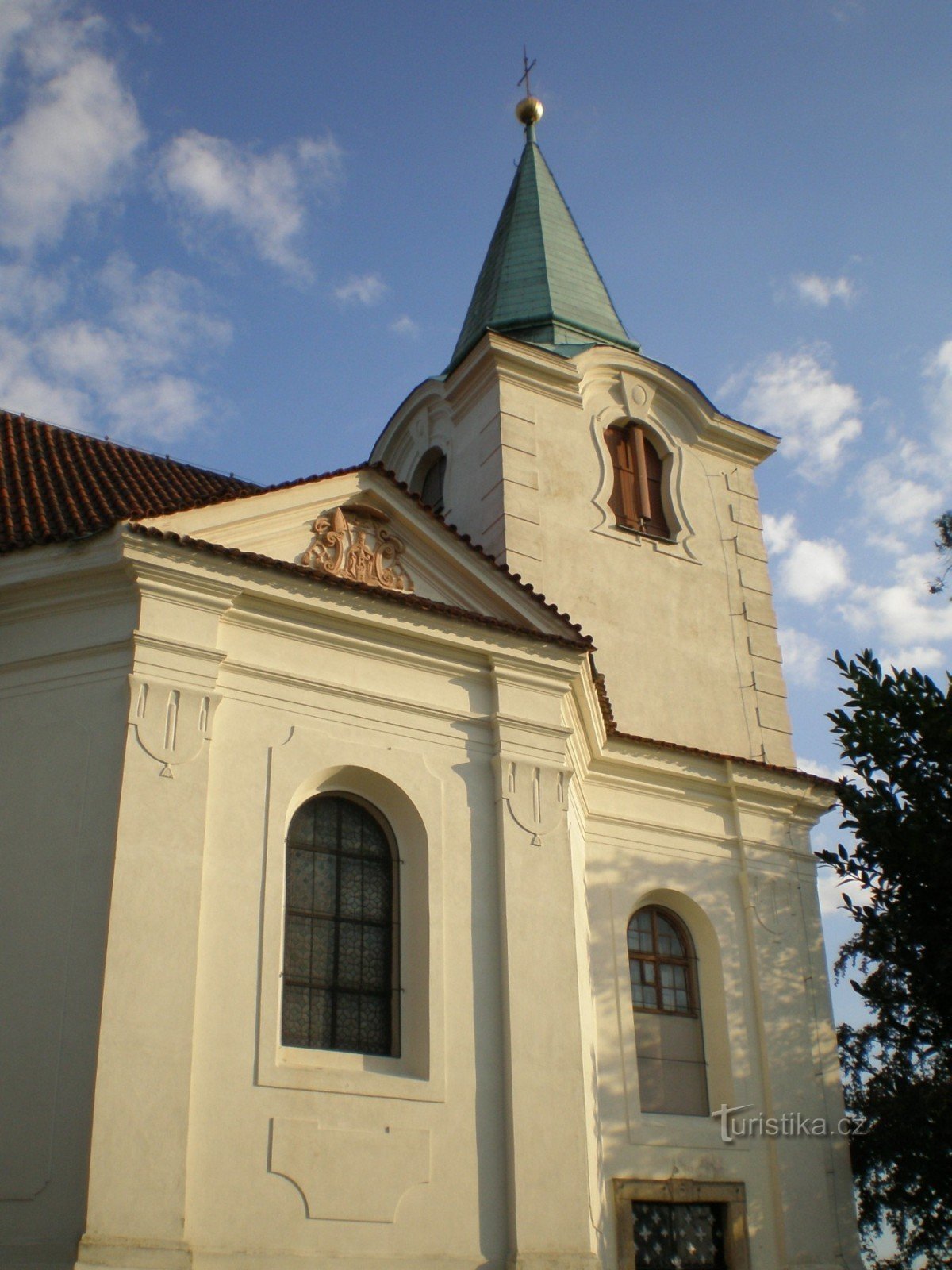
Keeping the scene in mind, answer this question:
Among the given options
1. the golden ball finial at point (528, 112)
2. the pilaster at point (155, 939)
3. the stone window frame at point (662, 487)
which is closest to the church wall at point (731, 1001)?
the stone window frame at point (662, 487)

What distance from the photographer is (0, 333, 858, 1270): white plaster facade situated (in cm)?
1012

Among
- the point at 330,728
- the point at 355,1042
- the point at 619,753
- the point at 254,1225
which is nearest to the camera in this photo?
the point at 254,1225

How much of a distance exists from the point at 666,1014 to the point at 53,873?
7533 mm

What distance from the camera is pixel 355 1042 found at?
460 inches

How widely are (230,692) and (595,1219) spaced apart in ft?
19.5

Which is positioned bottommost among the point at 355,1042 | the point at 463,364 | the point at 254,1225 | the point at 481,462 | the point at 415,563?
the point at 254,1225

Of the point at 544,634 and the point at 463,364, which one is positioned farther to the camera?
the point at 463,364

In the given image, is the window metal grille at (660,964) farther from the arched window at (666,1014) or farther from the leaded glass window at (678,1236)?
the leaded glass window at (678,1236)

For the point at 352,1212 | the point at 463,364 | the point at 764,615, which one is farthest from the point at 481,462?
the point at 352,1212

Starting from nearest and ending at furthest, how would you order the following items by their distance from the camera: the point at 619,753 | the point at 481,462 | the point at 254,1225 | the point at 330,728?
the point at 254,1225, the point at 330,728, the point at 619,753, the point at 481,462

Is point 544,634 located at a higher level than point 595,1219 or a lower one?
higher

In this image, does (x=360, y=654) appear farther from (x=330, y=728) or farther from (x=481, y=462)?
(x=481, y=462)

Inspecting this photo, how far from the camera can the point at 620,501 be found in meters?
19.1

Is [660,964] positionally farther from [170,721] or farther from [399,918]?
[170,721]
